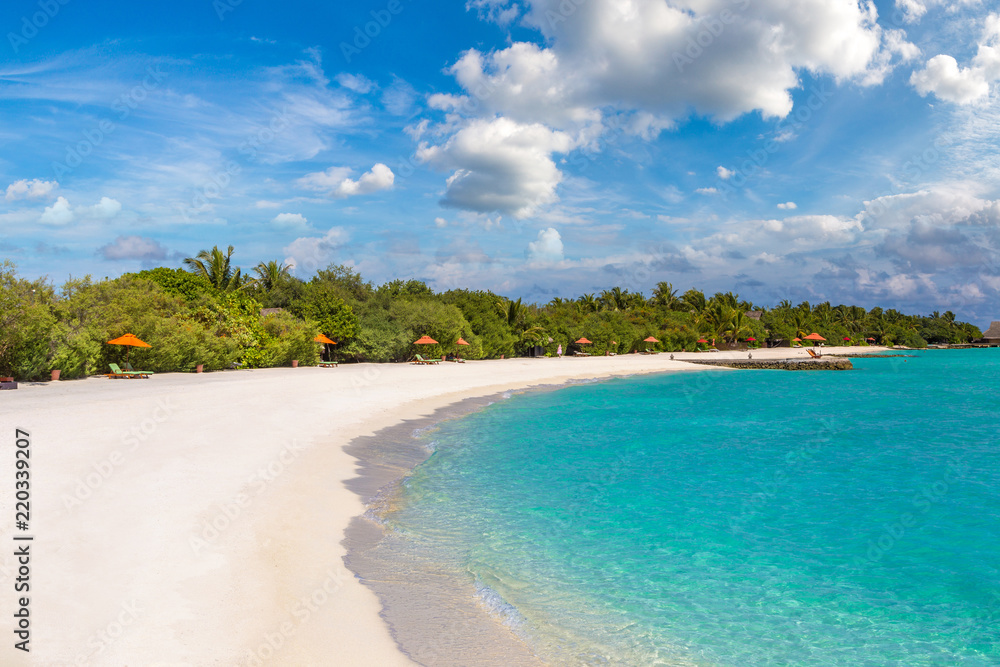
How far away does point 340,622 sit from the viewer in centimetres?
532

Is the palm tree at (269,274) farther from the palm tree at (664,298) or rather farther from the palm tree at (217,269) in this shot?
the palm tree at (664,298)

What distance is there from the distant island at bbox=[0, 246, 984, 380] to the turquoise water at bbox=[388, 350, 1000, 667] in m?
18.8

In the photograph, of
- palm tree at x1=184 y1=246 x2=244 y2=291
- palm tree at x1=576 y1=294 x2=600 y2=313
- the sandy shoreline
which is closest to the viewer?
the sandy shoreline

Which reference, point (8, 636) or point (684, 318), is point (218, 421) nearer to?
point (8, 636)

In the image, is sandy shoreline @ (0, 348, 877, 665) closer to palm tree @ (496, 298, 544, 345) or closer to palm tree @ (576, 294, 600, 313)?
palm tree @ (496, 298, 544, 345)

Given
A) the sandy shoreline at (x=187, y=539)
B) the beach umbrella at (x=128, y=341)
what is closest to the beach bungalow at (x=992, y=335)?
the sandy shoreline at (x=187, y=539)

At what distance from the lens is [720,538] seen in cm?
879

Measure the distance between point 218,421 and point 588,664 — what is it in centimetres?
1227

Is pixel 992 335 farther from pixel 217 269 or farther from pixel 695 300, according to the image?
pixel 217 269

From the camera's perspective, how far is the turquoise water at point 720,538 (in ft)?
18.9

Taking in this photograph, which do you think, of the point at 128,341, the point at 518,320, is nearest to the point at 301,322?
the point at 128,341

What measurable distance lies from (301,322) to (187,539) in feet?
105

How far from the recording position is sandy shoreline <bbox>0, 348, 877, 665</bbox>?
4.64m

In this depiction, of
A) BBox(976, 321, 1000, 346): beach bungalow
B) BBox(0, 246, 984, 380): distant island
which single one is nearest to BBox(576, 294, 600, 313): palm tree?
BBox(0, 246, 984, 380): distant island
